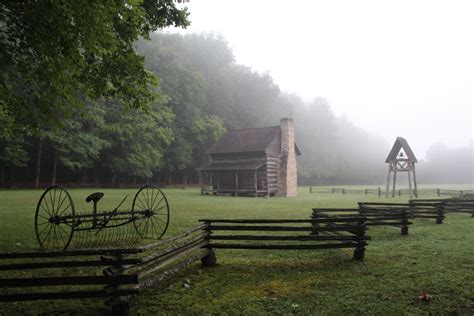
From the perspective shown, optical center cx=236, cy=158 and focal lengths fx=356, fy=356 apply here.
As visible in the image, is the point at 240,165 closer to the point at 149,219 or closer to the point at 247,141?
the point at 247,141

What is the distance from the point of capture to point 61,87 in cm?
1142

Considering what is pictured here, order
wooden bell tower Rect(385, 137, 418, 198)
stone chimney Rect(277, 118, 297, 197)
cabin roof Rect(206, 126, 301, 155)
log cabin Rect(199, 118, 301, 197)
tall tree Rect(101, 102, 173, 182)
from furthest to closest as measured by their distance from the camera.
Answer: tall tree Rect(101, 102, 173, 182)
cabin roof Rect(206, 126, 301, 155)
stone chimney Rect(277, 118, 297, 197)
log cabin Rect(199, 118, 301, 197)
wooden bell tower Rect(385, 137, 418, 198)

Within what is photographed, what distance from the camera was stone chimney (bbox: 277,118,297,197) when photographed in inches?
1485

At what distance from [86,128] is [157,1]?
35003mm

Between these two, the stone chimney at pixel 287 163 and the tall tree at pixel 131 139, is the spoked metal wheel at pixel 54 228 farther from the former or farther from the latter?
the tall tree at pixel 131 139

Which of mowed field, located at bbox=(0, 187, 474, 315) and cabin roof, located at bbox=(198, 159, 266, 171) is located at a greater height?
cabin roof, located at bbox=(198, 159, 266, 171)

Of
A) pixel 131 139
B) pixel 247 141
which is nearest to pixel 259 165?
pixel 247 141

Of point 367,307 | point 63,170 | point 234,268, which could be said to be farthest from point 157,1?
point 63,170

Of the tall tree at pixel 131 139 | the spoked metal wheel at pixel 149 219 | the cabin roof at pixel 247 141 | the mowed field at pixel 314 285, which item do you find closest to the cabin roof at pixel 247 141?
the cabin roof at pixel 247 141

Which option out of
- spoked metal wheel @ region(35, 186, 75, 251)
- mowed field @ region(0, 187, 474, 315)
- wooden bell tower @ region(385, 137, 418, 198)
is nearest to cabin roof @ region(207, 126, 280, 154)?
wooden bell tower @ region(385, 137, 418, 198)

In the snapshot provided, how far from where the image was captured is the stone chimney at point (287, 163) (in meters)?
37.7

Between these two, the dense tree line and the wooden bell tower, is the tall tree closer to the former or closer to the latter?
the dense tree line

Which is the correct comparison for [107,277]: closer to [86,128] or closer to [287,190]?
[287,190]

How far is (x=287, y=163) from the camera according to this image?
125ft
